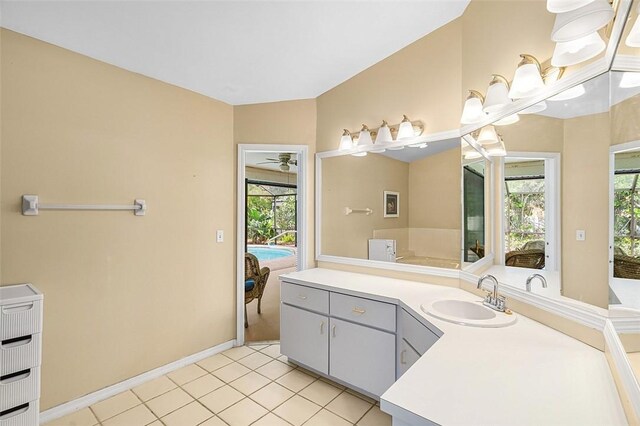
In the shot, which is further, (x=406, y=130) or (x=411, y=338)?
(x=406, y=130)

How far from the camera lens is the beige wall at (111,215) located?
1.76m

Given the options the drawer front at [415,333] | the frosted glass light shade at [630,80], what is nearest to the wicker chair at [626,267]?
the frosted glass light shade at [630,80]

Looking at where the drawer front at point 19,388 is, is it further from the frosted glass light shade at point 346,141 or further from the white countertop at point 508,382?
the frosted glass light shade at point 346,141

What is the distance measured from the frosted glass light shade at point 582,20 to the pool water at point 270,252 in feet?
22.6

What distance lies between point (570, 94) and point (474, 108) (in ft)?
1.92

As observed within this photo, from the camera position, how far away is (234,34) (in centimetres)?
192

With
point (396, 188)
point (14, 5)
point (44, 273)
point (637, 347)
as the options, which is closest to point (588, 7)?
point (637, 347)

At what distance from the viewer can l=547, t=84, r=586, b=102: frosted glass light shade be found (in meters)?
1.20

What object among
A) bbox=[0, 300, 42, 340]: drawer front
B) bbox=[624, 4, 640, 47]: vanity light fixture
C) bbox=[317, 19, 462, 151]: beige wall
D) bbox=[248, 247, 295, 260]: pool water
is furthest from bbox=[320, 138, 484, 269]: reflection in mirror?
bbox=[248, 247, 295, 260]: pool water

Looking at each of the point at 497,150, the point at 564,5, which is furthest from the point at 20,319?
the point at 564,5

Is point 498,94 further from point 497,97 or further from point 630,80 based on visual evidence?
point 630,80

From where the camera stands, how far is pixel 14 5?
154 centimetres

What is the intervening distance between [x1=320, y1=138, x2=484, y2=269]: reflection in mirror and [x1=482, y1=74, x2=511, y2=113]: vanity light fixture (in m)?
0.40

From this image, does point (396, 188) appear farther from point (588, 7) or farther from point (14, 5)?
point (14, 5)
